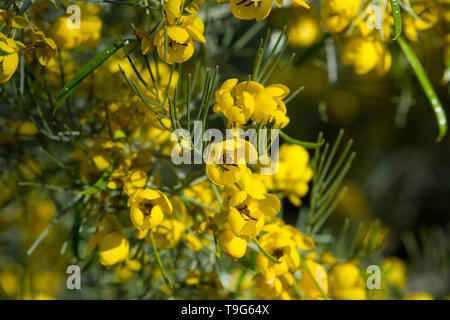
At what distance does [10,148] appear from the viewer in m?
0.90

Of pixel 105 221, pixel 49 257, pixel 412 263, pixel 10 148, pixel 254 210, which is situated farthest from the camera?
pixel 412 263

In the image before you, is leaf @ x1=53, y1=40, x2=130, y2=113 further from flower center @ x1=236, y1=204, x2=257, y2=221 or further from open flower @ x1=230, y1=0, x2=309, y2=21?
flower center @ x1=236, y1=204, x2=257, y2=221

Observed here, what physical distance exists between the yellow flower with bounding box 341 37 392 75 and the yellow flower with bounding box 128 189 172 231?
0.45 meters

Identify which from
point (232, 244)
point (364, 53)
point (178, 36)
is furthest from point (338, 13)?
point (232, 244)

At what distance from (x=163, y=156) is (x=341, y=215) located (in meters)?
1.00

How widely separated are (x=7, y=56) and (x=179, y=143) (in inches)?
9.8

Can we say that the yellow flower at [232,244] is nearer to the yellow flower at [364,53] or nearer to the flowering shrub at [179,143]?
the flowering shrub at [179,143]

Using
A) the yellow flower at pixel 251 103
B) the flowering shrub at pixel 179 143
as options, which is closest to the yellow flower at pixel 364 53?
the flowering shrub at pixel 179 143

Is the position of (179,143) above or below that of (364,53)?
below

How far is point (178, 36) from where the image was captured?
550mm

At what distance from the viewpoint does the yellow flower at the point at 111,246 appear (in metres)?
0.65

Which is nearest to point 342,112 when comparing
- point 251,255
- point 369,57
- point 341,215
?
point 341,215

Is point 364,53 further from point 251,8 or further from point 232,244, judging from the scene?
point 232,244
